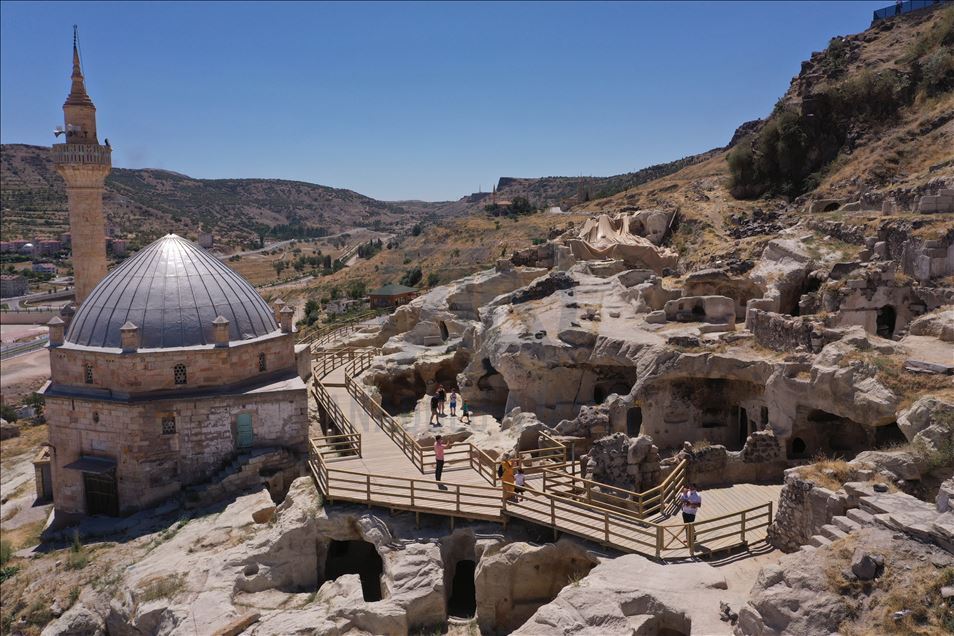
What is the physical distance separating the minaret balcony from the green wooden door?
49.0ft

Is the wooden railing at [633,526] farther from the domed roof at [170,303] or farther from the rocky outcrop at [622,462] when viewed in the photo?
the domed roof at [170,303]

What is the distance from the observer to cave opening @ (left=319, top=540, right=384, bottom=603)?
17281 mm

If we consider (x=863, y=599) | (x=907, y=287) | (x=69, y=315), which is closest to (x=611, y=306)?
(x=907, y=287)

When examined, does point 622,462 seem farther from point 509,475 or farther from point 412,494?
point 412,494

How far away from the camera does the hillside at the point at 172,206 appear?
356 feet

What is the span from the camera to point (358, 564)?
18.0 m

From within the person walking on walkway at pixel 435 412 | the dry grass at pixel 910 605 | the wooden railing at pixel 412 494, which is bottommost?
the wooden railing at pixel 412 494

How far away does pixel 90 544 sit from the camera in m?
18.5

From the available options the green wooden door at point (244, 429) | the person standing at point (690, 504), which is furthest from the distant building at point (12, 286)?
the person standing at point (690, 504)

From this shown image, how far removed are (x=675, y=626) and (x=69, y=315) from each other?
74.1 feet

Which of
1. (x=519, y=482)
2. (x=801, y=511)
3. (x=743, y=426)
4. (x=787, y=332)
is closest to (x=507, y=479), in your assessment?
(x=519, y=482)

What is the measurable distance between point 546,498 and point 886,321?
11851mm

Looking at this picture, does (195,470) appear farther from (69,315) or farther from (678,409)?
(678,409)

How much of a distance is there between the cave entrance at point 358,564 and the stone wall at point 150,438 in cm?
438
